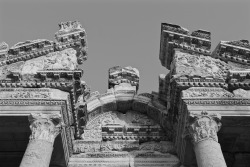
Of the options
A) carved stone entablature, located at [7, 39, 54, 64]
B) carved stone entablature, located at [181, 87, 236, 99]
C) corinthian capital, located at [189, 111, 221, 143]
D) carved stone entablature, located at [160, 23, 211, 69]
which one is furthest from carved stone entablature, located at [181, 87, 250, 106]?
carved stone entablature, located at [7, 39, 54, 64]

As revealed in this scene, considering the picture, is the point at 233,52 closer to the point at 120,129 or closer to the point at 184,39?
the point at 184,39

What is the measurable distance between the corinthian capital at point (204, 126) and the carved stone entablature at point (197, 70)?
1415mm

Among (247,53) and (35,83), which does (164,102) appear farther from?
(35,83)

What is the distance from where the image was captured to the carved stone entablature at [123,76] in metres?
16.6

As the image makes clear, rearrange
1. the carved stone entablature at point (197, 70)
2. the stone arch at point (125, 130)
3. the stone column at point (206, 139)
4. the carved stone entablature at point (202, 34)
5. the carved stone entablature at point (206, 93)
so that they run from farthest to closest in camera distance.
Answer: the carved stone entablature at point (202, 34) → the stone arch at point (125, 130) → the carved stone entablature at point (197, 70) → the carved stone entablature at point (206, 93) → the stone column at point (206, 139)

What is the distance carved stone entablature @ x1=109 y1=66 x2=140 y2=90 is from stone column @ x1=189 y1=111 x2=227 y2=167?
608 cm

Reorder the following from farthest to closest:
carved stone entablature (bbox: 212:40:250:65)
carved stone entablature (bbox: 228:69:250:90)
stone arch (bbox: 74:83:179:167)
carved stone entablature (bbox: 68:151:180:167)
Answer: carved stone entablature (bbox: 212:40:250:65), stone arch (bbox: 74:83:179:167), carved stone entablature (bbox: 68:151:180:167), carved stone entablature (bbox: 228:69:250:90)

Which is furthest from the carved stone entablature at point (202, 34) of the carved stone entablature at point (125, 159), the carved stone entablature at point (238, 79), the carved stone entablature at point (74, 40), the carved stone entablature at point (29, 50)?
the carved stone entablature at point (29, 50)

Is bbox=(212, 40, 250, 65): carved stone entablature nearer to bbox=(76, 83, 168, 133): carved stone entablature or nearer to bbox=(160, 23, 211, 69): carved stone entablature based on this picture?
bbox=(160, 23, 211, 69): carved stone entablature

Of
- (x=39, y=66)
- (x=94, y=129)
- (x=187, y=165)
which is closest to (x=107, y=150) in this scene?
(x=94, y=129)

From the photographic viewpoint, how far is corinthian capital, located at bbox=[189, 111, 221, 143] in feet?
34.0

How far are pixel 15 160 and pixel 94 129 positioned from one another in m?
3.20

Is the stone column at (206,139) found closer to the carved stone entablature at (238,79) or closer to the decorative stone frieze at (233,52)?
the carved stone entablature at (238,79)

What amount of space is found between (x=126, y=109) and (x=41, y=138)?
6.00 meters
